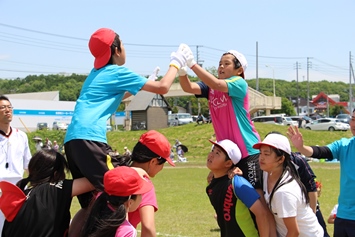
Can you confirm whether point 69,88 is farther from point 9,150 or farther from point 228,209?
point 228,209

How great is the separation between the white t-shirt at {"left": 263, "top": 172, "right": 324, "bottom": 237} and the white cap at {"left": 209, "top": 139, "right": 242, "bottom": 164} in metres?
0.35

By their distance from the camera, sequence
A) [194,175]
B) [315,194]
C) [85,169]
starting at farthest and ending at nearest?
[194,175]
[315,194]
[85,169]

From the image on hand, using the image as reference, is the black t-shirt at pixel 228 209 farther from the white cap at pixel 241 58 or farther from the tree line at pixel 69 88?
the tree line at pixel 69 88

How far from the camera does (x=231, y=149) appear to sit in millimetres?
4531

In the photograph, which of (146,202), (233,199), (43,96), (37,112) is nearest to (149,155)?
(146,202)

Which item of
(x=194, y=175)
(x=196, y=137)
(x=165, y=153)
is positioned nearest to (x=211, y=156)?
(x=165, y=153)

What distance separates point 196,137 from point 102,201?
33.8m

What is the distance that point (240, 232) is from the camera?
4.48 meters

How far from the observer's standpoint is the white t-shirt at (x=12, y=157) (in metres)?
6.11

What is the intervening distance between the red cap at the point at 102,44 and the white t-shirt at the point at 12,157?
238 centimetres

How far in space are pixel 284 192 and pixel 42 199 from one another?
2.07 metres

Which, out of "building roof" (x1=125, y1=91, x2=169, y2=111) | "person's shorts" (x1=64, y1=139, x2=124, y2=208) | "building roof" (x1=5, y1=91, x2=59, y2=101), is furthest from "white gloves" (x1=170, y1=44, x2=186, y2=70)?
"building roof" (x1=5, y1=91, x2=59, y2=101)

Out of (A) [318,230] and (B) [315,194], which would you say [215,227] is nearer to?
(B) [315,194]

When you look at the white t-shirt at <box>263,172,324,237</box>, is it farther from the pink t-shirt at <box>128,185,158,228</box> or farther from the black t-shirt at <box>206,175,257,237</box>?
the pink t-shirt at <box>128,185,158,228</box>
